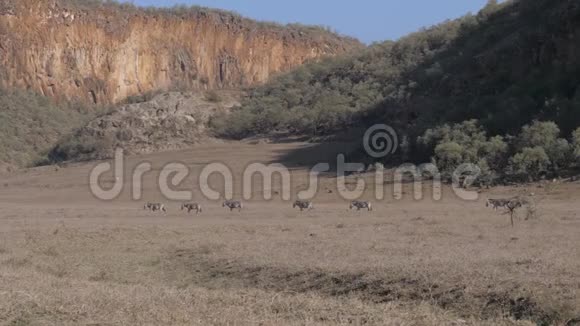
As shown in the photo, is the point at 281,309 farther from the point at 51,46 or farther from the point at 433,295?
the point at 51,46

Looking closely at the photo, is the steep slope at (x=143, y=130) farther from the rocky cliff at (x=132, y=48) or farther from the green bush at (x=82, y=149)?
Result: the rocky cliff at (x=132, y=48)

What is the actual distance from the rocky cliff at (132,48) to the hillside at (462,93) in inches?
824

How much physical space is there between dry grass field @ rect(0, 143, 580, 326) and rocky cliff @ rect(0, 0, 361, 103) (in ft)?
191

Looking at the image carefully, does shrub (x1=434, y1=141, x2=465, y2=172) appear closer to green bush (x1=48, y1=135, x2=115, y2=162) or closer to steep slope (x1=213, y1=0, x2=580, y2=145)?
steep slope (x1=213, y1=0, x2=580, y2=145)

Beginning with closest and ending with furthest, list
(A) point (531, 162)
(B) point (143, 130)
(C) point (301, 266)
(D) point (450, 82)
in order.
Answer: (C) point (301, 266), (A) point (531, 162), (D) point (450, 82), (B) point (143, 130)

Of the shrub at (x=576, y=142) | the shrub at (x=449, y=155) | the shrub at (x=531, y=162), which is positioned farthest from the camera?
the shrub at (x=449, y=155)

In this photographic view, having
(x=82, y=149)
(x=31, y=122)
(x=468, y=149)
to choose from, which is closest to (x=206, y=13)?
(x=31, y=122)

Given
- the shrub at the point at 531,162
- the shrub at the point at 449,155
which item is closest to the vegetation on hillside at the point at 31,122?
the shrub at the point at 449,155

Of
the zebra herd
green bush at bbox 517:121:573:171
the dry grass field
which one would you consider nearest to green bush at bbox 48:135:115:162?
the zebra herd

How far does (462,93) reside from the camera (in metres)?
51.1

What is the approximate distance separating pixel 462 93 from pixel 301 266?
36.7m

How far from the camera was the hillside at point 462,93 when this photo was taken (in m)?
40.7

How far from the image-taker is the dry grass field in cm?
1148

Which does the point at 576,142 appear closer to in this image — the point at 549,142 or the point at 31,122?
the point at 549,142
